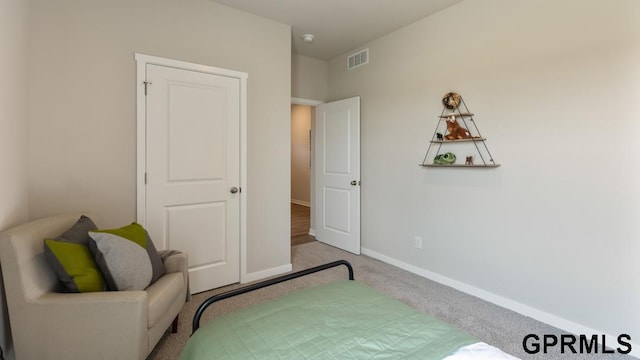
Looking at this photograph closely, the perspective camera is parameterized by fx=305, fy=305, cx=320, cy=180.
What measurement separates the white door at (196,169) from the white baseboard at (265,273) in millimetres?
102

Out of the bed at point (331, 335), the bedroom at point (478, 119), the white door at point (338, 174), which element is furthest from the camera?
the white door at point (338, 174)

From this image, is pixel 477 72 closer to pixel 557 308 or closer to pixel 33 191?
pixel 557 308

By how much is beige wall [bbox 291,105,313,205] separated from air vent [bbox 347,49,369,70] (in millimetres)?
3438

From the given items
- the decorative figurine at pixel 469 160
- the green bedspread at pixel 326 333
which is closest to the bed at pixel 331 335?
the green bedspread at pixel 326 333

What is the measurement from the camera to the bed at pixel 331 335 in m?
1.05

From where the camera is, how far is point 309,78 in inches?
172

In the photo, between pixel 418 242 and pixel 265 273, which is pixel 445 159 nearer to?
pixel 418 242

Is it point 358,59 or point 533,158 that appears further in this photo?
point 358,59

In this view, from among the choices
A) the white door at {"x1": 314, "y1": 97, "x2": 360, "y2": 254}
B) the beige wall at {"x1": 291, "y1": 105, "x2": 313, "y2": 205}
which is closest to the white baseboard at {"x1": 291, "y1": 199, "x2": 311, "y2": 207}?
the beige wall at {"x1": 291, "y1": 105, "x2": 313, "y2": 205}

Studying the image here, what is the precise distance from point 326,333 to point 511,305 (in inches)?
83.0

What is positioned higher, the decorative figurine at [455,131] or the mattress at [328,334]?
the decorative figurine at [455,131]

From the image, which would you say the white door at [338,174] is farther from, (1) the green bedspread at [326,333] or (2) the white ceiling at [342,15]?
(1) the green bedspread at [326,333]

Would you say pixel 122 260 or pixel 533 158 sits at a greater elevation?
pixel 533 158

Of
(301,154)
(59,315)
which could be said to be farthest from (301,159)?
(59,315)
